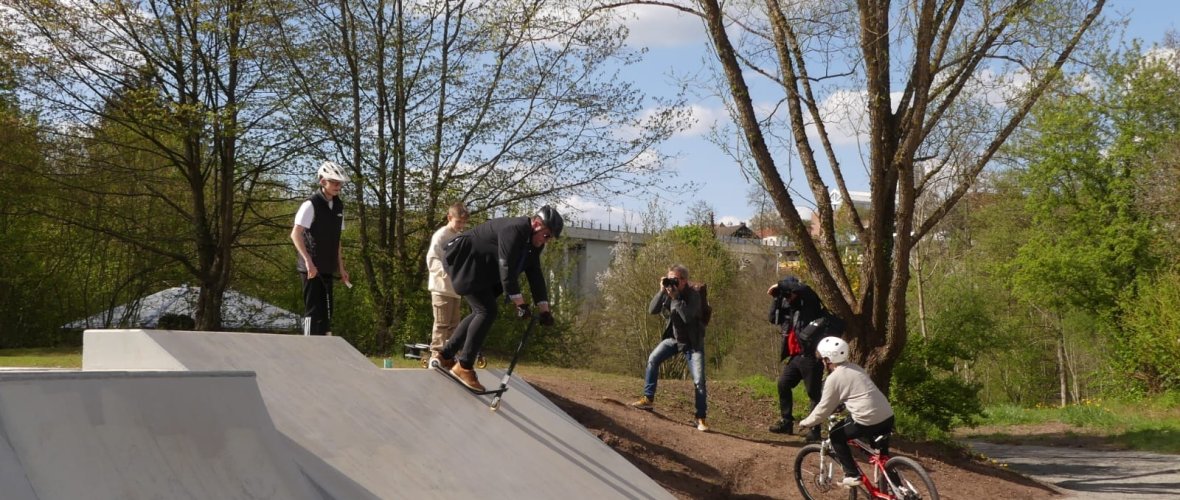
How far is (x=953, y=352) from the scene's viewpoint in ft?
46.2

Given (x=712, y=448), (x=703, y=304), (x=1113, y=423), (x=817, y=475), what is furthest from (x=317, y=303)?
(x=1113, y=423)

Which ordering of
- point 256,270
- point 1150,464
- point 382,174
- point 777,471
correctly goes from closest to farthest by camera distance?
point 777,471 < point 1150,464 < point 382,174 < point 256,270

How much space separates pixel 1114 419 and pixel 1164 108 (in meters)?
15.0

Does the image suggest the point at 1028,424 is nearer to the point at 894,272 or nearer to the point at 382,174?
the point at 894,272

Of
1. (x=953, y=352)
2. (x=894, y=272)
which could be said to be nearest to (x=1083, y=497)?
(x=953, y=352)

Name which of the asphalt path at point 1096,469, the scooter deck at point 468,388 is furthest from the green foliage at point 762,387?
the scooter deck at point 468,388

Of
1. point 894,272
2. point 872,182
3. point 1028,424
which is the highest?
point 872,182

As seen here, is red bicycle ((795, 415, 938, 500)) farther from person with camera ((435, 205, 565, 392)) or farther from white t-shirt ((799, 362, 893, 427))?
person with camera ((435, 205, 565, 392))

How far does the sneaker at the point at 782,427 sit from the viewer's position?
12250 mm

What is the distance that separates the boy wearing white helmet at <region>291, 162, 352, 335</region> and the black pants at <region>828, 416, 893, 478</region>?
4.72 m

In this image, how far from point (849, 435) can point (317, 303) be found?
4.95m

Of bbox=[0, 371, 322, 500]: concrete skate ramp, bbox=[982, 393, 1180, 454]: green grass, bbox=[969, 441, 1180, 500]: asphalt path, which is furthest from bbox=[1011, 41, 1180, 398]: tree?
bbox=[0, 371, 322, 500]: concrete skate ramp

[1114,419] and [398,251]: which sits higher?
[398,251]

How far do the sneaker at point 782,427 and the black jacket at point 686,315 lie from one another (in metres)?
1.50
